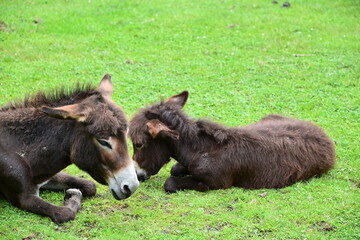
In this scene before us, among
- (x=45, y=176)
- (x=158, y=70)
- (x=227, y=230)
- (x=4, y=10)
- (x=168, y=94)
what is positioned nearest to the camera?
(x=227, y=230)

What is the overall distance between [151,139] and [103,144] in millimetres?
1825

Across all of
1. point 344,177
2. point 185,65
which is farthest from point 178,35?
point 344,177

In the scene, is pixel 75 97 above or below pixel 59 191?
above

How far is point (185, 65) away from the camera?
15.5 m

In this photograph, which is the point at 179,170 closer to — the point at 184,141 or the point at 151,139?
the point at 184,141

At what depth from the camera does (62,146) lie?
779 centimetres

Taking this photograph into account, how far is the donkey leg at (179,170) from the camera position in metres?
9.73

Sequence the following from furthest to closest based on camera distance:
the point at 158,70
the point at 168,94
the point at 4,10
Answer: the point at 4,10, the point at 158,70, the point at 168,94

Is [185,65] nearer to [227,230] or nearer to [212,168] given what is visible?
[212,168]

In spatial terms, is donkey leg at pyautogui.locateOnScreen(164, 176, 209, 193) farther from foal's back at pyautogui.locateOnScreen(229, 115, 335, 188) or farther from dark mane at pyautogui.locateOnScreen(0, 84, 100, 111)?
dark mane at pyautogui.locateOnScreen(0, 84, 100, 111)

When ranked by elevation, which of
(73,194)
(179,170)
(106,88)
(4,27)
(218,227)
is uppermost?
(106,88)

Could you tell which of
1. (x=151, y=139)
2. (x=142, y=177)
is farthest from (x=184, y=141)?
(x=142, y=177)

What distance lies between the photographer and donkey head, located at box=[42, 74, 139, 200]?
7.43 metres

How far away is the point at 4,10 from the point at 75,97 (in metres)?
12.6
